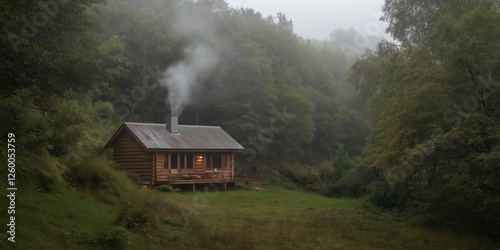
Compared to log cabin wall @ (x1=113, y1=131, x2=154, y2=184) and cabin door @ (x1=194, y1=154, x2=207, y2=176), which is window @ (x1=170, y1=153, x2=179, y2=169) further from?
log cabin wall @ (x1=113, y1=131, x2=154, y2=184)

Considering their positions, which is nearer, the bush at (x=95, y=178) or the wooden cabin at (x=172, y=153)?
the bush at (x=95, y=178)

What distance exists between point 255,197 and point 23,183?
66.9ft

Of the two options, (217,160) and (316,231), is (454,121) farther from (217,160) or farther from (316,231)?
(217,160)

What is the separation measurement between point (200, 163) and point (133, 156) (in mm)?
5018

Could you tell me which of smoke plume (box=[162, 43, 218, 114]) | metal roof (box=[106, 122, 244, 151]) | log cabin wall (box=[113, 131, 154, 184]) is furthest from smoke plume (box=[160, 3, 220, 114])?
log cabin wall (box=[113, 131, 154, 184])

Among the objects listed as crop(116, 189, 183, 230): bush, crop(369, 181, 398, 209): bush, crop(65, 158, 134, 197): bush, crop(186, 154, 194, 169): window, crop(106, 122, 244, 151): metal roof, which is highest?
crop(106, 122, 244, 151): metal roof

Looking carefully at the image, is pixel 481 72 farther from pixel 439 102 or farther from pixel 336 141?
pixel 336 141

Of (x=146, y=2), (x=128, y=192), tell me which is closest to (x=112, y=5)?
(x=146, y=2)

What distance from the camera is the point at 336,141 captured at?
60094 millimetres

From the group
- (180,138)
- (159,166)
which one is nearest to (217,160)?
(180,138)

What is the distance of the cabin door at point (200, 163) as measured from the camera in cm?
3494

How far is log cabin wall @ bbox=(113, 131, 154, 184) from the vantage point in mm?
32500

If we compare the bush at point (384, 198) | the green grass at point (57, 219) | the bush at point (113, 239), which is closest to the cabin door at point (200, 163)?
the bush at point (384, 198)

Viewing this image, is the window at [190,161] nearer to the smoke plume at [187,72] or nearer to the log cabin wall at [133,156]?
the log cabin wall at [133,156]
